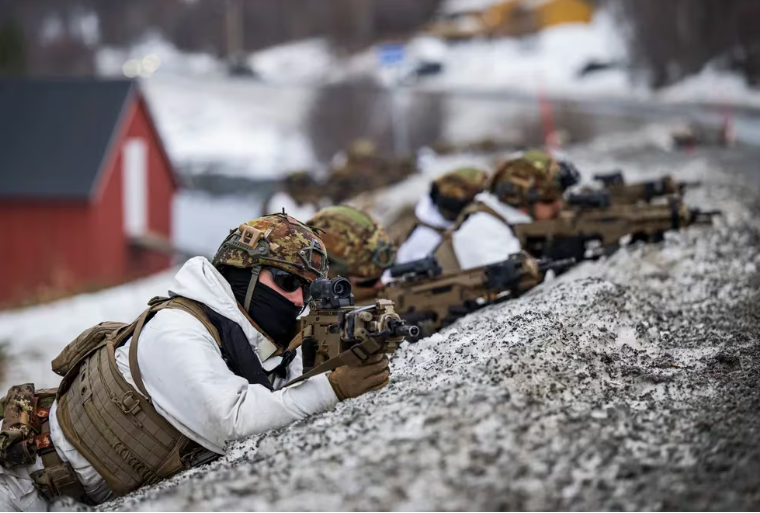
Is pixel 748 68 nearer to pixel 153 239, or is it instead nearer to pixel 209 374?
pixel 153 239

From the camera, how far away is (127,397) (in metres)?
4.25

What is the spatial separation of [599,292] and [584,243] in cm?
237

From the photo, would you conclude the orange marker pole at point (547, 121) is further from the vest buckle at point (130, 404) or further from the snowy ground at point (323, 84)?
the vest buckle at point (130, 404)

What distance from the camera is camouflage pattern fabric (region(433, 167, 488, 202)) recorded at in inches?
351

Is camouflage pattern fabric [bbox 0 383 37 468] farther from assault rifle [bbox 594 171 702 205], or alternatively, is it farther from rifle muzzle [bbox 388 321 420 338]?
assault rifle [bbox 594 171 702 205]

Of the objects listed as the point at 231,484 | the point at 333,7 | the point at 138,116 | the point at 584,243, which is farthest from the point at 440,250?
the point at 333,7

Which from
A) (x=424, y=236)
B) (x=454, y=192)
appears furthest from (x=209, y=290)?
(x=454, y=192)

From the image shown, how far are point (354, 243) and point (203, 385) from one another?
8.85ft

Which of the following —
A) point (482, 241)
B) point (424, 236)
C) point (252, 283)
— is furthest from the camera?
point (424, 236)

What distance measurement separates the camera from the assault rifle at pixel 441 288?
7113 millimetres

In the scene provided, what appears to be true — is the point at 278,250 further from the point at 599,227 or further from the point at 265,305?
the point at 599,227

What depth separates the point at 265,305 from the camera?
14.7ft

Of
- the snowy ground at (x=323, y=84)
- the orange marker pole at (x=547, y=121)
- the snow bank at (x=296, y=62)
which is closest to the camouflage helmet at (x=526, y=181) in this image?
the orange marker pole at (x=547, y=121)

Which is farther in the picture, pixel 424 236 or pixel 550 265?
pixel 424 236
